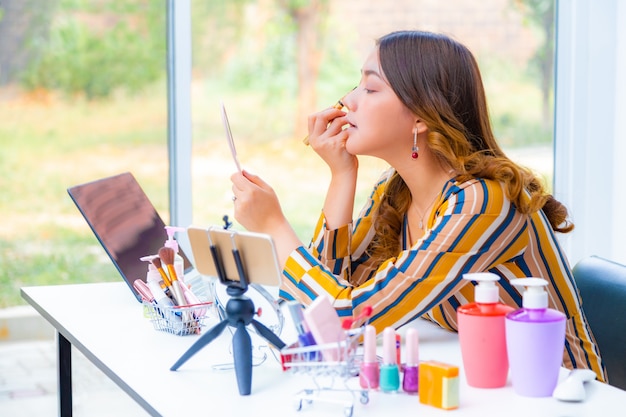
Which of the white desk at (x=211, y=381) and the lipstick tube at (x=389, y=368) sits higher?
the lipstick tube at (x=389, y=368)

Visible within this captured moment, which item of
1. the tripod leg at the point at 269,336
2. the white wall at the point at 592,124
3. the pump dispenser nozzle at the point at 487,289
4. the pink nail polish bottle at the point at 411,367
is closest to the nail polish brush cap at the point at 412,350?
the pink nail polish bottle at the point at 411,367

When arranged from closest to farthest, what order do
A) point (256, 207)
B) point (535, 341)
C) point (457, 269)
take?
1. point (535, 341)
2. point (457, 269)
3. point (256, 207)

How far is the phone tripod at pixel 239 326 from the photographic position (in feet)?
3.79

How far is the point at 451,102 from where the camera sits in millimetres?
1562

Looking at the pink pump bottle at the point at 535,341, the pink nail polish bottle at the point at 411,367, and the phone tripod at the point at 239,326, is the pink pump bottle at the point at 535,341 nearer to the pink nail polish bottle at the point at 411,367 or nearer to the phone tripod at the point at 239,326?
the pink nail polish bottle at the point at 411,367

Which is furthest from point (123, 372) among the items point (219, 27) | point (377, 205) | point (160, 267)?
point (219, 27)

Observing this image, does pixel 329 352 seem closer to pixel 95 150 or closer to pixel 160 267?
pixel 160 267

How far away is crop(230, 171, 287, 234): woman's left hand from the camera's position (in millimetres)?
1506

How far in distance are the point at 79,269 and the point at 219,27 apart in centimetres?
125

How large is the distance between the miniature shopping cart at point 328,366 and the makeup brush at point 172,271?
1.34ft

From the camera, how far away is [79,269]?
378cm

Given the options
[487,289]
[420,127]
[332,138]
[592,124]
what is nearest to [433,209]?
[420,127]

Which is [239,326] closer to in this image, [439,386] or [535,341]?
[439,386]

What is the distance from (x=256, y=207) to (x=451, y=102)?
41 centimetres
